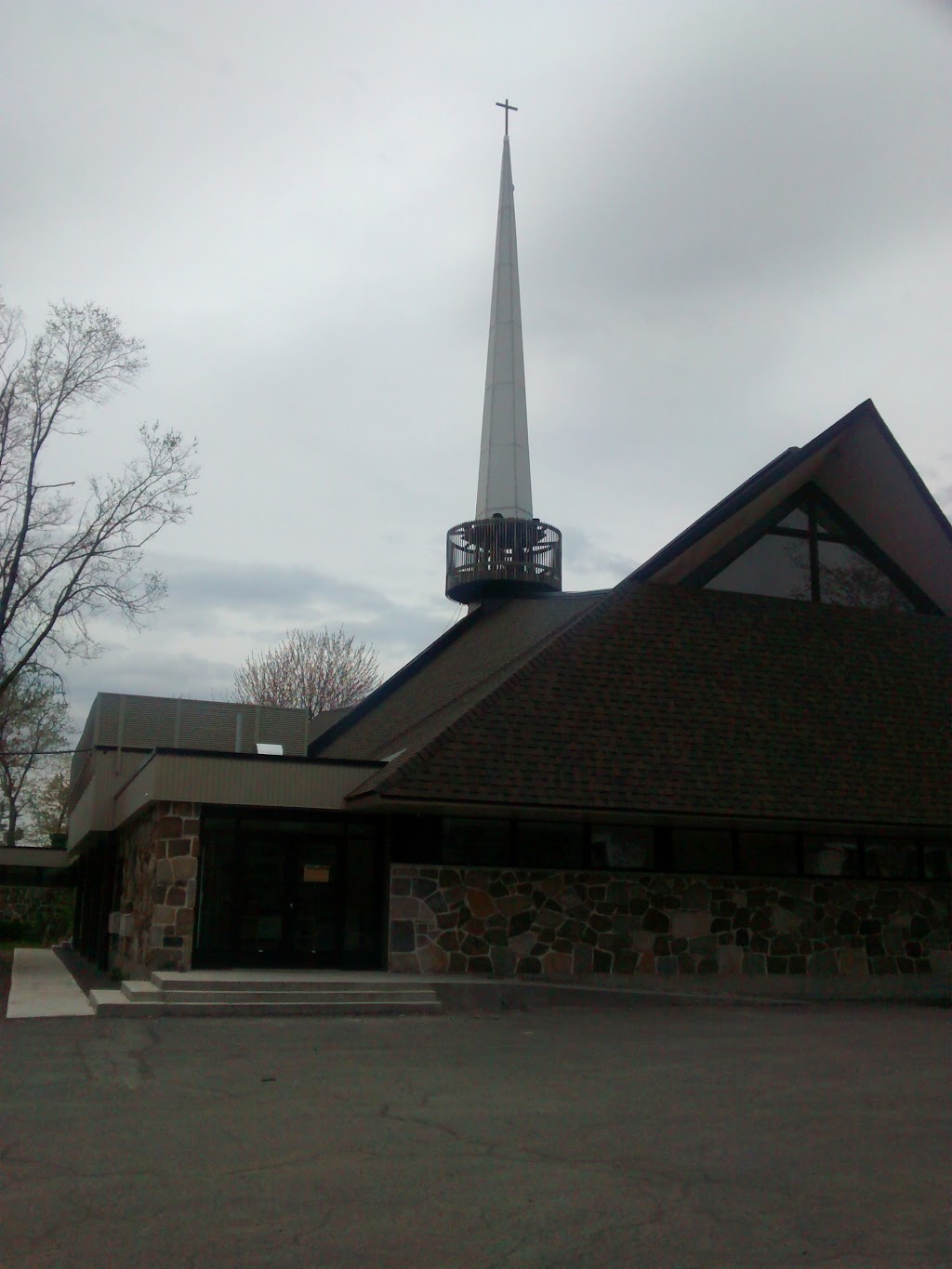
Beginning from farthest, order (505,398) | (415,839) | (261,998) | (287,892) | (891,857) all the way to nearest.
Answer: (505,398)
(891,857)
(287,892)
(415,839)
(261,998)

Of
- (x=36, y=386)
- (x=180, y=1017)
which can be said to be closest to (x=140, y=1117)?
(x=180, y=1017)

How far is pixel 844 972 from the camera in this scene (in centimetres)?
1809

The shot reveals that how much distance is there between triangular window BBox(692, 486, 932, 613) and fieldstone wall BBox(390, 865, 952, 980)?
203 inches

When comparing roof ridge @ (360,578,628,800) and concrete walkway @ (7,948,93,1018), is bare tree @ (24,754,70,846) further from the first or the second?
roof ridge @ (360,578,628,800)

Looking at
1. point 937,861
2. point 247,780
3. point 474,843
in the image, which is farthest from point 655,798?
point 937,861

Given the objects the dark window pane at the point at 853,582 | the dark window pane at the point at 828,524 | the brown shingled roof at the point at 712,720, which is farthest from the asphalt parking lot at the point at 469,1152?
the dark window pane at the point at 828,524

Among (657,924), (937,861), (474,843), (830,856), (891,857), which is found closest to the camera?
(474,843)

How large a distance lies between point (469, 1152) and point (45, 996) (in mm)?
10931

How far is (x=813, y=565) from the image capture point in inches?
838

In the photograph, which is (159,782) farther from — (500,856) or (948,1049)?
(948,1049)

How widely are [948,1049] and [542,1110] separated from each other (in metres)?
4.98

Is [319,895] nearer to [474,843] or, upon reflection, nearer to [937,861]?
[474,843]

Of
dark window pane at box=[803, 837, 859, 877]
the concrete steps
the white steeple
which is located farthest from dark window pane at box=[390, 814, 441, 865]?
the white steeple

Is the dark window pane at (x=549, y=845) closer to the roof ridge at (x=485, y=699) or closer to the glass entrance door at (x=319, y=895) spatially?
the roof ridge at (x=485, y=699)
